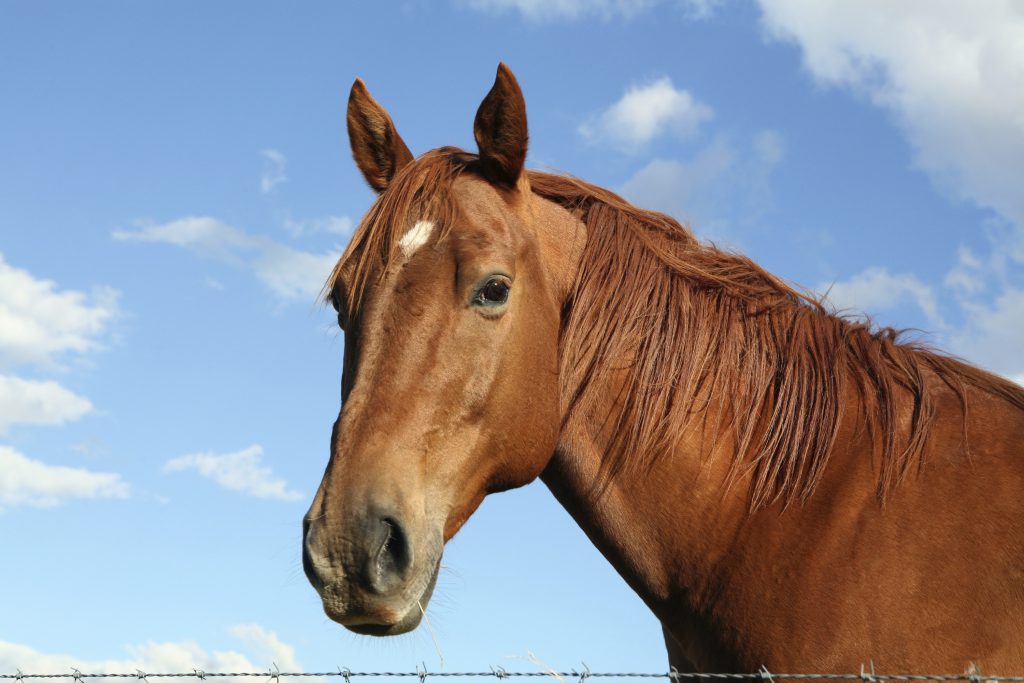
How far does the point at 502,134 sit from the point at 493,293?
76 cm

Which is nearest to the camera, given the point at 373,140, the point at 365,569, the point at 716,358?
the point at 365,569

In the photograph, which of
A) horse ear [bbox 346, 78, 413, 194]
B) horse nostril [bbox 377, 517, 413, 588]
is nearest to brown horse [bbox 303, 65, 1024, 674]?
horse nostril [bbox 377, 517, 413, 588]

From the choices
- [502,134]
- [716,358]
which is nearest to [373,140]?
[502,134]

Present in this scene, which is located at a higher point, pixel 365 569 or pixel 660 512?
pixel 660 512

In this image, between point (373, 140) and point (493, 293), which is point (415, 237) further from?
point (373, 140)

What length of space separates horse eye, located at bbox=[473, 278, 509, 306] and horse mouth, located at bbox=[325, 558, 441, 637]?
3.32 feet

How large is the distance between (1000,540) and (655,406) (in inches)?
50.2

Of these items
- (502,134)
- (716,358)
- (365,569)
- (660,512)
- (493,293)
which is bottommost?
(365,569)

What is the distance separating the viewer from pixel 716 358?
375 cm

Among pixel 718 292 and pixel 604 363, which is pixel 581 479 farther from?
pixel 718 292

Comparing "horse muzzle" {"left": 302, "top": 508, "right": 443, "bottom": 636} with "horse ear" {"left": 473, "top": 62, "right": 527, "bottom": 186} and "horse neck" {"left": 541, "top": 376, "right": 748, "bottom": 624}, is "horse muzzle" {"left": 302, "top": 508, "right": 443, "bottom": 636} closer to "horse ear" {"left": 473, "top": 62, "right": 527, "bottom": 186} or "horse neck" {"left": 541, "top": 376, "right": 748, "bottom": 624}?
"horse neck" {"left": 541, "top": 376, "right": 748, "bottom": 624}

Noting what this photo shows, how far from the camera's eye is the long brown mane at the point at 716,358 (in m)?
3.55

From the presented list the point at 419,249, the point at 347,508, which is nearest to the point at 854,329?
the point at 419,249

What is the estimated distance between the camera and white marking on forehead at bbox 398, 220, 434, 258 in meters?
3.61
